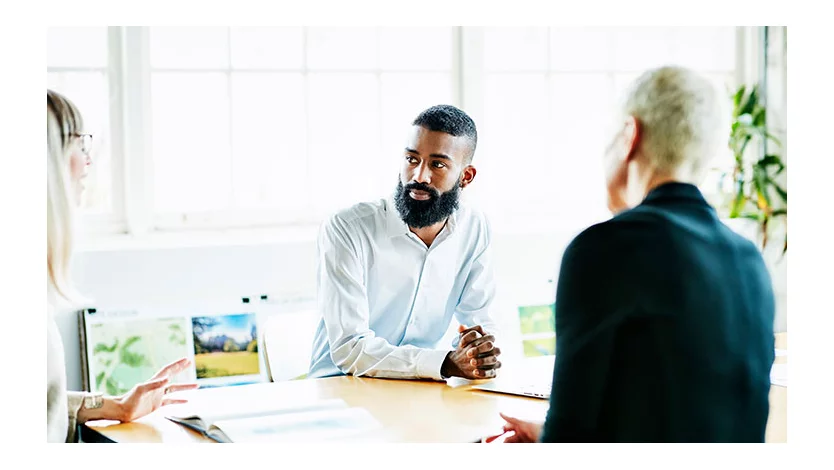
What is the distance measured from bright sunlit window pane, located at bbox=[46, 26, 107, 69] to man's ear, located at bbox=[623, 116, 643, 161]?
8.23ft

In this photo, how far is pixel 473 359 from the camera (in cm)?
254

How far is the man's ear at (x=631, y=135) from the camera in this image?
6.22 ft

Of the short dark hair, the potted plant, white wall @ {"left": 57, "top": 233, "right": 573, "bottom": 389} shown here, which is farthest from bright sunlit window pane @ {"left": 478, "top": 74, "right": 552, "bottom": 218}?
the short dark hair

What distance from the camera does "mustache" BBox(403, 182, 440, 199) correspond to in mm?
2906

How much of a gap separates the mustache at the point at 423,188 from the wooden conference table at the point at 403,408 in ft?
2.05

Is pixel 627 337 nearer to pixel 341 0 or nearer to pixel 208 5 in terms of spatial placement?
pixel 341 0

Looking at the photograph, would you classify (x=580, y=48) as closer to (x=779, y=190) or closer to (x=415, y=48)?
(x=415, y=48)

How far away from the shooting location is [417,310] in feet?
9.62

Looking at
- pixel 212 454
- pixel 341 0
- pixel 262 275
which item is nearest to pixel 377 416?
pixel 212 454

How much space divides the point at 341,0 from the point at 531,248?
6.36 ft

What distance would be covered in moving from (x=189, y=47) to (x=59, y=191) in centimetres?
184

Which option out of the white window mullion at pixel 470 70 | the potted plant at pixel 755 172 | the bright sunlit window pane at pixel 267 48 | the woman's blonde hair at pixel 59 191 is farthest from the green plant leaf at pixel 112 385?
the potted plant at pixel 755 172

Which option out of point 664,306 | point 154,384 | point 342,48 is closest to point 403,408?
point 154,384

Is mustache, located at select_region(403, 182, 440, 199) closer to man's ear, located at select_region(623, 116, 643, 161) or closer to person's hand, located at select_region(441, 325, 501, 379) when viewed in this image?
person's hand, located at select_region(441, 325, 501, 379)
